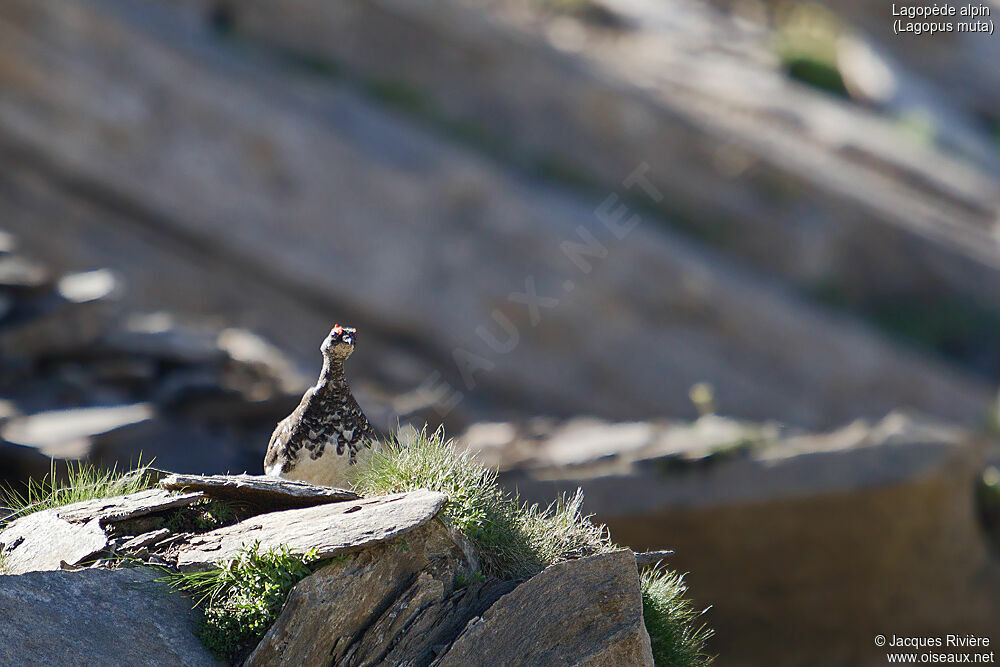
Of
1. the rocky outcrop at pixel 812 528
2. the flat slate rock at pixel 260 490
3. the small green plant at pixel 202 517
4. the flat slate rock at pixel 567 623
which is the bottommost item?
the rocky outcrop at pixel 812 528

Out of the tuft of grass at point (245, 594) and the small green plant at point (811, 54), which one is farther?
the small green plant at point (811, 54)

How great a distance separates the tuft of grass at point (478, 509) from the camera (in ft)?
15.7

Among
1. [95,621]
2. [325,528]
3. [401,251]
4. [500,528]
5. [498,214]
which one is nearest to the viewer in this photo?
[95,621]

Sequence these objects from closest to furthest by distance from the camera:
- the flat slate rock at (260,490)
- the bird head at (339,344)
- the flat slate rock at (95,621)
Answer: the flat slate rock at (95,621) → the flat slate rock at (260,490) → the bird head at (339,344)

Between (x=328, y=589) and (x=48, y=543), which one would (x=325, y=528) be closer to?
(x=328, y=589)

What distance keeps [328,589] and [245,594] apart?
32 cm

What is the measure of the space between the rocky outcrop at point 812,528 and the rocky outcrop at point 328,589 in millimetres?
6649

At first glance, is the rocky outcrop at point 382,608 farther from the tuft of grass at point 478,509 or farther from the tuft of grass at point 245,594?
the tuft of grass at point 478,509

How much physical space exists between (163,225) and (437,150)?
15.9 feet

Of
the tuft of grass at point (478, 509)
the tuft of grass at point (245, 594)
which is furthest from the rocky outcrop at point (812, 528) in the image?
the tuft of grass at point (245, 594)

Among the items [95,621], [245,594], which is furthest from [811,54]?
[95,621]

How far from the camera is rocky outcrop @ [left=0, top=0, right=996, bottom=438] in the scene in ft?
58.2

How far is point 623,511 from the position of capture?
36.8ft

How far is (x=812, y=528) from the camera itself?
443 inches
